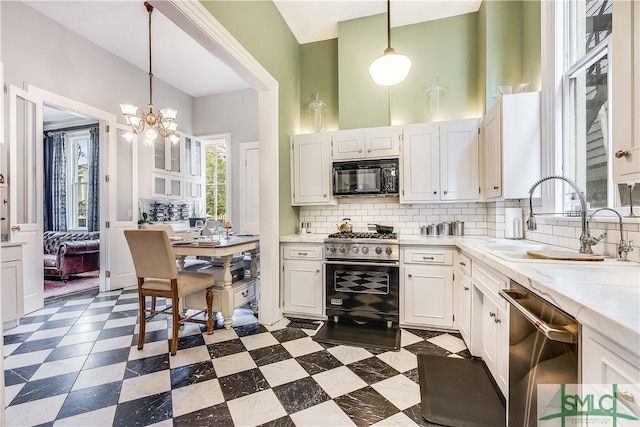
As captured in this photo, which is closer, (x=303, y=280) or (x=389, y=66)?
(x=389, y=66)

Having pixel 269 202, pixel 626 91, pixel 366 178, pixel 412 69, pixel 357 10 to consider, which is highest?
pixel 357 10

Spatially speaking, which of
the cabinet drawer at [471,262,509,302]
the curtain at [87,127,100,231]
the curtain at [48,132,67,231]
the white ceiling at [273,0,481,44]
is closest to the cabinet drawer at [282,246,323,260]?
the cabinet drawer at [471,262,509,302]

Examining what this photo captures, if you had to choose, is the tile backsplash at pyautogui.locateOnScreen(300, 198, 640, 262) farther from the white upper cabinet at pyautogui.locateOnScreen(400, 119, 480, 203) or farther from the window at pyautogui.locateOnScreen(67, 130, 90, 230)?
the window at pyautogui.locateOnScreen(67, 130, 90, 230)

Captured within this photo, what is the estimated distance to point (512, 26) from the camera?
2.80 m

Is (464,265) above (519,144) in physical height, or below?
below

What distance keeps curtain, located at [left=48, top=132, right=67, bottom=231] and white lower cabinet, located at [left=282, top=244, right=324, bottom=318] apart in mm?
6041

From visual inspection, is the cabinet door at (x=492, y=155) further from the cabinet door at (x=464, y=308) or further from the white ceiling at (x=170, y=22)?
the white ceiling at (x=170, y=22)

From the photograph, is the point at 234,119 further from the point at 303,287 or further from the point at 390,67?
the point at 390,67

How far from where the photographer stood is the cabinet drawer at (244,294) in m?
2.88

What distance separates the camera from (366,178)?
3.13 m

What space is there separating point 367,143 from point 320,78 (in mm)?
1232

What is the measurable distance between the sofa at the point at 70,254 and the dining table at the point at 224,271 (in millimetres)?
3212

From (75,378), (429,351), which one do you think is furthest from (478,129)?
(75,378)

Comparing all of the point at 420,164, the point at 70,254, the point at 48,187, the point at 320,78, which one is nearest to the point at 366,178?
the point at 420,164
